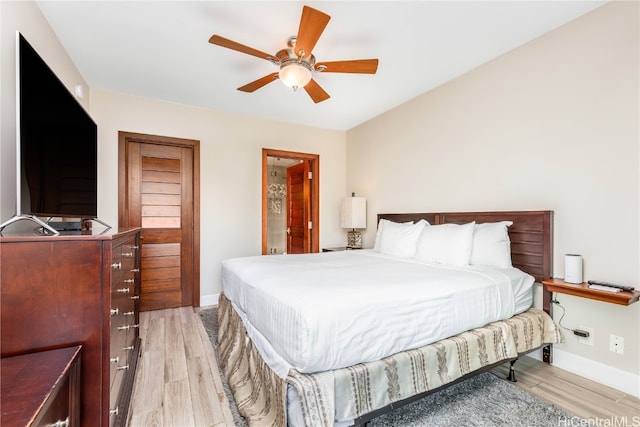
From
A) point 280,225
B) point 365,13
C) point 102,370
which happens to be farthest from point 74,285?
point 280,225

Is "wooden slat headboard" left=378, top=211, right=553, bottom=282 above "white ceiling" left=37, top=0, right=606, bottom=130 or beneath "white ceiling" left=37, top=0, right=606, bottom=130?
beneath

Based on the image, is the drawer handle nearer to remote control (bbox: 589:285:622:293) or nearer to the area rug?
the area rug

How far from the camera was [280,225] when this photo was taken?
732 cm

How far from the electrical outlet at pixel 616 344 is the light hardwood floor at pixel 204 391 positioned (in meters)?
0.27

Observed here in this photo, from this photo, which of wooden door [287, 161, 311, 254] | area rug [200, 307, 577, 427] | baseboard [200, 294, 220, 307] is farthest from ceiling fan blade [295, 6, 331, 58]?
baseboard [200, 294, 220, 307]

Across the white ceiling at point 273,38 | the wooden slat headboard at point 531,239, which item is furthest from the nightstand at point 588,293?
the white ceiling at point 273,38

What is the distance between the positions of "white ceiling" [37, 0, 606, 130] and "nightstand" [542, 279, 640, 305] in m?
2.00

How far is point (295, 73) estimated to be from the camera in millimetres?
2232

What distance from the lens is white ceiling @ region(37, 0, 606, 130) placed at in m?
2.06

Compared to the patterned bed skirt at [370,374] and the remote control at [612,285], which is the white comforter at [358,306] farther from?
the remote control at [612,285]

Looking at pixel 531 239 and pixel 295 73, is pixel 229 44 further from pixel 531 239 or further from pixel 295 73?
pixel 531 239

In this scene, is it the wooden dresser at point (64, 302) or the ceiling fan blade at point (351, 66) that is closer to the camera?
the wooden dresser at point (64, 302)

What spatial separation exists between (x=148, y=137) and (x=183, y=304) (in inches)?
86.2

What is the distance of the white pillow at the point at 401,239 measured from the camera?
2.98 metres
